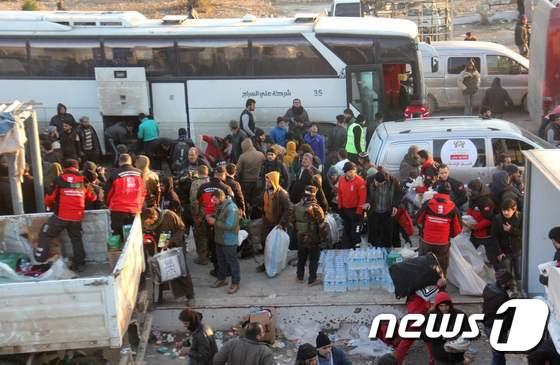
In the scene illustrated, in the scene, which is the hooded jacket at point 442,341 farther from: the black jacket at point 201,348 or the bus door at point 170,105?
the bus door at point 170,105

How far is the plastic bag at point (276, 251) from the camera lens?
1208cm

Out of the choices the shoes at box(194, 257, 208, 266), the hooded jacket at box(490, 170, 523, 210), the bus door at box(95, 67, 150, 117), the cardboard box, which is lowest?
the cardboard box

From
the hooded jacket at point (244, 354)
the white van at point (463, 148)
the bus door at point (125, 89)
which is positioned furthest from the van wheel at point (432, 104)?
the hooded jacket at point (244, 354)

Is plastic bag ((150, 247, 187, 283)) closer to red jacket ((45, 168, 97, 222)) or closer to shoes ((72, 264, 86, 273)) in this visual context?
shoes ((72, 264, 86, 273))

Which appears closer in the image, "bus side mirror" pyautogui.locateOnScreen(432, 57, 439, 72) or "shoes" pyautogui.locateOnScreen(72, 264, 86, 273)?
"shoes" pyautogui.locateOnScreen(72, 264, 86, 273)

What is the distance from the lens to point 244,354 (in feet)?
26.6

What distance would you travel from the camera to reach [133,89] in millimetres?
18078

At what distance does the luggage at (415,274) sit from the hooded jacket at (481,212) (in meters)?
1.40

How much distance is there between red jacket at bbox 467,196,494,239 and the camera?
11328 mm

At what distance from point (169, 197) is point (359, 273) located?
2848 mm

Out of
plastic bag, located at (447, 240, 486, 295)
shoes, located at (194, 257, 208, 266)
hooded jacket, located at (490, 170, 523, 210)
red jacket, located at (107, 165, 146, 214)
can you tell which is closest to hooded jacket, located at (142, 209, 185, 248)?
red jacket, located at (107, 165, 146, 214)

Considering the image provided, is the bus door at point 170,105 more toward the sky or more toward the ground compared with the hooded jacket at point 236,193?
more toward the sky

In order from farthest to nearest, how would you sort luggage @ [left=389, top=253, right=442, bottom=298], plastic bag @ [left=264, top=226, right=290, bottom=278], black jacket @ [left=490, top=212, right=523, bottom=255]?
1. plastic bag @ [left=264, top=226, right=290, bottom=278]
2. black jacket @ [left=490, top=212, right=523, bottom=255]
3. luggage @ [left=389, top=253, right=442, bottom=298]

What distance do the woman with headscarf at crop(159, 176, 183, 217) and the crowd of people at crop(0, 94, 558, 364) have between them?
20 millimetres
